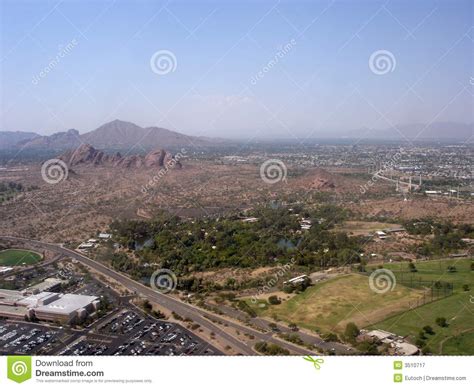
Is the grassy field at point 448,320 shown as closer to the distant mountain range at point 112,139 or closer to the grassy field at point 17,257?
the grassy field at point 17,257

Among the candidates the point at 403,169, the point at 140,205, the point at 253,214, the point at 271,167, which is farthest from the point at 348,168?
the point at 140,205

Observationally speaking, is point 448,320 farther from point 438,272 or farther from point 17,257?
point 17,257

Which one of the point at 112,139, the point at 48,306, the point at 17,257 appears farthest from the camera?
the point at 112,139

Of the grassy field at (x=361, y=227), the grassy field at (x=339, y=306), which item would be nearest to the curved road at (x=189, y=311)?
the grassy field at (x=339, y=306)

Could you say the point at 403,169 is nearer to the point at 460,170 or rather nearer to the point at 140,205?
the point at 460,170

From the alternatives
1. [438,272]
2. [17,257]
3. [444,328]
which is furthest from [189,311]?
[438,272]

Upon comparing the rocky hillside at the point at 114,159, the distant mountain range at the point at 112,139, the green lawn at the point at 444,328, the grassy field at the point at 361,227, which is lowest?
the green lawn at the point at 444,328
